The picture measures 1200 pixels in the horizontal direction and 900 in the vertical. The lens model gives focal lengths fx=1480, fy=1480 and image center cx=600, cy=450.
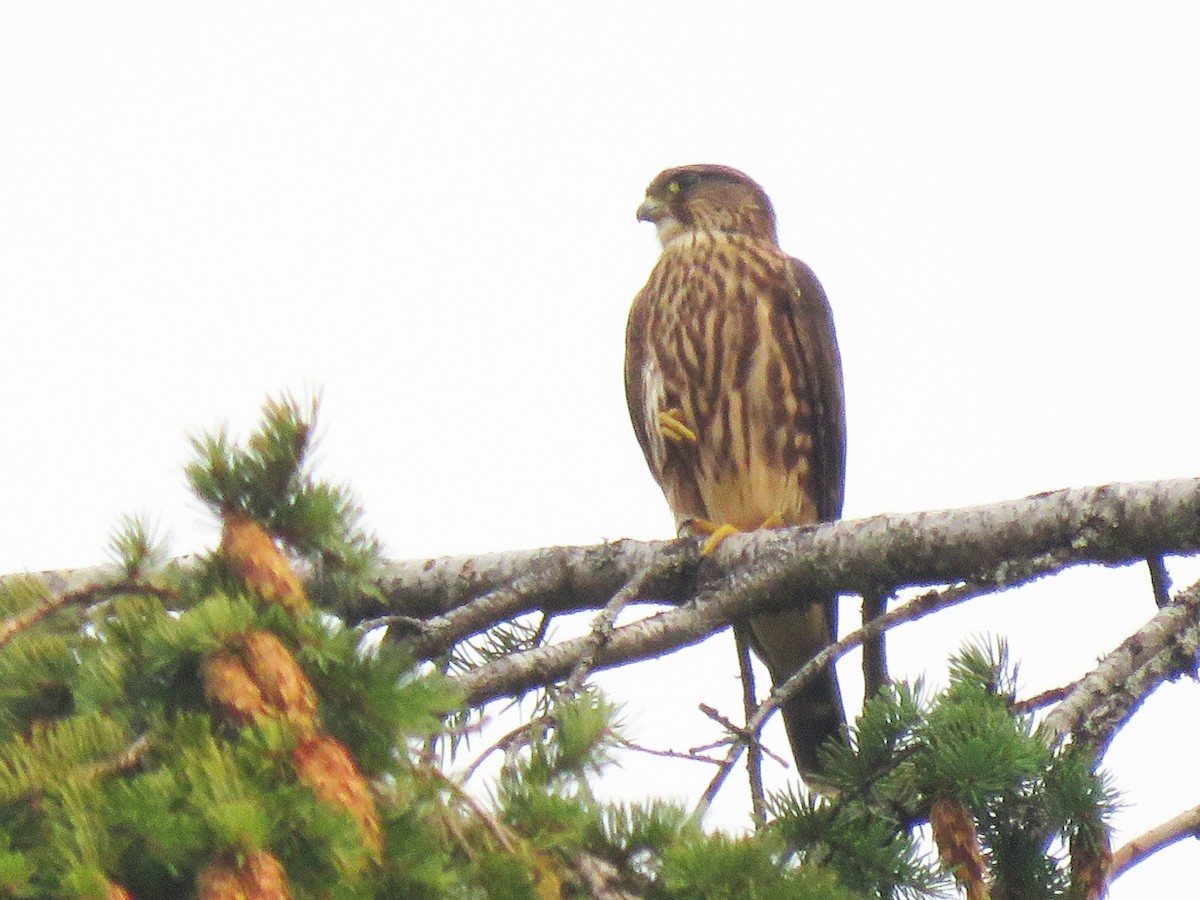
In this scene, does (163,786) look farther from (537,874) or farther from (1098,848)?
(1098,848)

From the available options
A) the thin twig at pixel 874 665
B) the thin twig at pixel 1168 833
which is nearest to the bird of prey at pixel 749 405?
the thin twig at pixel 874 665

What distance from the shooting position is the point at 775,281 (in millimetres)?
4359

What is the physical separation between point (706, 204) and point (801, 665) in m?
1.75

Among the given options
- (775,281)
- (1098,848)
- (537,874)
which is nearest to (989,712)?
(1098,848)

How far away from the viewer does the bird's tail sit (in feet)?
11.7

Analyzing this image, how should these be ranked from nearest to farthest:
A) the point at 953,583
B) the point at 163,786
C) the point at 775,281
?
1. the point at 163,786
2. the point at 953,583
3. the point at 775,281

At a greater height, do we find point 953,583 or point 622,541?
point 622,541

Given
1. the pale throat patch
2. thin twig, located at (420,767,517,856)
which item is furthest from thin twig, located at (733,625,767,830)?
the pale throat patch

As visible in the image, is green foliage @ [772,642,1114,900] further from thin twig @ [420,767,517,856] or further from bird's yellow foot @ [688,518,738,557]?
bird's yellow foot @ [688,518,738,557]

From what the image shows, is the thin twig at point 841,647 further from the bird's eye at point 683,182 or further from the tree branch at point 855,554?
the bird's eye at point 683,182

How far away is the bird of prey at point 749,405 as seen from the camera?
4070mm

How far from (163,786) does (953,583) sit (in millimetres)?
1606

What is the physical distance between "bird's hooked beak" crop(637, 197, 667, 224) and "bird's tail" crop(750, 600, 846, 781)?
5.37 ft

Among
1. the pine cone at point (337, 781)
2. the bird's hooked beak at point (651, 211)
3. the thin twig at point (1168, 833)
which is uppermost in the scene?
the bird's hooked beak at point (651, 211)
